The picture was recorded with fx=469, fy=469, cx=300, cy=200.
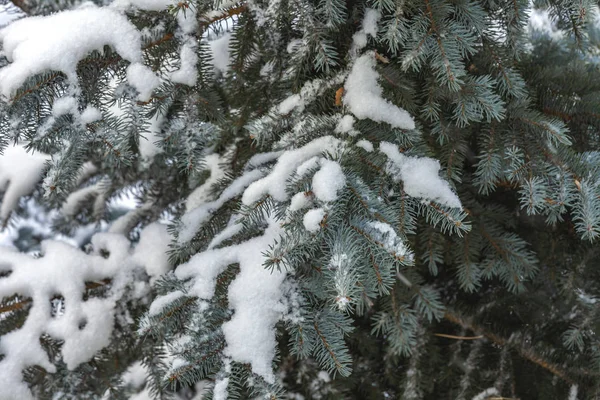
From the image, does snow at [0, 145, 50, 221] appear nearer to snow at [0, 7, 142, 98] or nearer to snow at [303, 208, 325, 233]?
snow at [0, 7, 142, 98]

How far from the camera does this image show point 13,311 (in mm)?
1464

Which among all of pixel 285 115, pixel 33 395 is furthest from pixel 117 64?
pixel 33 395

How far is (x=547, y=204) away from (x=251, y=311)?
2.49 feet

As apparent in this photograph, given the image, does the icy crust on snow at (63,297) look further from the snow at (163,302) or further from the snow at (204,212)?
the snow at (163,302)

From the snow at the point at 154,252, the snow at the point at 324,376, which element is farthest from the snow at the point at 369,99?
the snow at the point at 324,376

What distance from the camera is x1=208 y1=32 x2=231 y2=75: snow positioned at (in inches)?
60.5

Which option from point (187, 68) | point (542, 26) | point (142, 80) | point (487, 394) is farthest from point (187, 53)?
point (542, 26)

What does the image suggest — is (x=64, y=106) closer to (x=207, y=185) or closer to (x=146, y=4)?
(x=146, y=4)

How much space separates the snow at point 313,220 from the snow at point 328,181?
0.11 ft

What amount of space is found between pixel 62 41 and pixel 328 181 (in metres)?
0.73

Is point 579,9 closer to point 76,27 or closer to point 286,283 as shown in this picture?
point 286,283

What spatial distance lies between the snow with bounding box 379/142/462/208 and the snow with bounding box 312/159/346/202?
0.56 feet

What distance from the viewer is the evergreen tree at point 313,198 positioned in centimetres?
104

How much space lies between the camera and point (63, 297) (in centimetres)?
150
